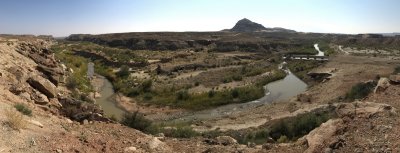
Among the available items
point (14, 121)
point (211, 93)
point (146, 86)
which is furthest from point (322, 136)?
point (146, 86)

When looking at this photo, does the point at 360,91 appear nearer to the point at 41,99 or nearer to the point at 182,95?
the point at 182,95

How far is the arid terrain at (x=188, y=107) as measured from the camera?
11453 mm

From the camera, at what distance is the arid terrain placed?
1145 centimetres

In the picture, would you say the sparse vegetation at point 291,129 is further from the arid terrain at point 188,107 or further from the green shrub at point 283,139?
the green shrub at point 283,139

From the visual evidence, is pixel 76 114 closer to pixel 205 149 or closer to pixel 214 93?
pixel 205 149

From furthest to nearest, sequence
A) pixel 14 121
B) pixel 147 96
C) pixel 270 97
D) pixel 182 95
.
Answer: pixel 270 97
pixel 147 96
pixel 182 95
pixel 14 121

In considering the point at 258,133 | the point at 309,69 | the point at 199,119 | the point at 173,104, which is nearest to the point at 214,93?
the point at 173,104

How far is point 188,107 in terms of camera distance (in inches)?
1320

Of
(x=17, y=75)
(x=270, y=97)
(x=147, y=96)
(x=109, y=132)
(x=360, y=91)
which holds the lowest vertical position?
(x=270, y=97)

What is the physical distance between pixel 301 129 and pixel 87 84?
85.6 ft

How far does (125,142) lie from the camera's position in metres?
12.8

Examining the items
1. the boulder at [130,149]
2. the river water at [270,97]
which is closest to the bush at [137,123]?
the boulder at [130,149]

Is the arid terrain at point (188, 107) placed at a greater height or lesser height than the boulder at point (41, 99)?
lesser

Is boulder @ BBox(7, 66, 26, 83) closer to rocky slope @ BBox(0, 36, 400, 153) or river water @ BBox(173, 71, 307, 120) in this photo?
rocky slope @ BBox(0, 36, 400, 153)
